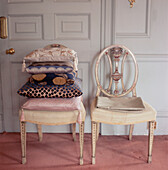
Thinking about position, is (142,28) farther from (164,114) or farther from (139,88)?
(164,114)

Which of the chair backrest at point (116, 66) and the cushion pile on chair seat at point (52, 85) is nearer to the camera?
the cushion pile on chair seat at point (52, 85)

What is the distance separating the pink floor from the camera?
1961mm

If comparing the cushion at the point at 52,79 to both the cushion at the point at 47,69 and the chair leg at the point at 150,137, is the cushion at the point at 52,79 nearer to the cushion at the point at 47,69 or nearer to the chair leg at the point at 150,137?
the cushion at the point at 47,69

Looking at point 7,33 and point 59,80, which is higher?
point 7,33

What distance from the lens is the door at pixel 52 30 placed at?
2328 mm

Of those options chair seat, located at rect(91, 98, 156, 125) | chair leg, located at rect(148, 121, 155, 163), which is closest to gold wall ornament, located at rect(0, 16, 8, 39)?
chair seat, located at rect(91, 98, 156, 125)

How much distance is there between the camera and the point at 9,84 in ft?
8.25

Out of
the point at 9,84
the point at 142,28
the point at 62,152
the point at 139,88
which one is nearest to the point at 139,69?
the point at 139,88

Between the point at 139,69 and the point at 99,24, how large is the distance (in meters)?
0.61

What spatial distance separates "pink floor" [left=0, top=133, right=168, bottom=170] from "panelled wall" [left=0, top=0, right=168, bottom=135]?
0.47 m

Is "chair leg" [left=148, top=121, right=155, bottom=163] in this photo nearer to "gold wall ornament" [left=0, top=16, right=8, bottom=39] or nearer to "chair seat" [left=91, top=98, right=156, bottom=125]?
"chair seat" [left=91, top=98, right=156, bottom=125]

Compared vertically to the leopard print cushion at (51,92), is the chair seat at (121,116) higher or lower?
lower

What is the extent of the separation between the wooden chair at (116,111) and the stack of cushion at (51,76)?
0.87ft

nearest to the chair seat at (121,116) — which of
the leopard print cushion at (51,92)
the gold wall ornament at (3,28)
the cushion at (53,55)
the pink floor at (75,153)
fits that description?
the leopard print cushion at (51,92)
